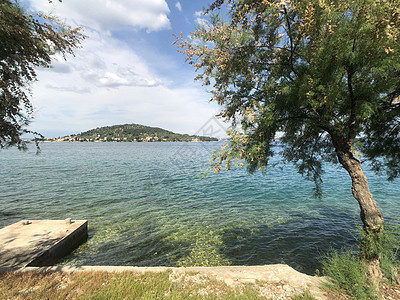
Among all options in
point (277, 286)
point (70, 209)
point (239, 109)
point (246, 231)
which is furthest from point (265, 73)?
point (70, 209)

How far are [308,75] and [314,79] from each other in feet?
0.82

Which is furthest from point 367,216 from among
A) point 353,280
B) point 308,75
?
point 308,75

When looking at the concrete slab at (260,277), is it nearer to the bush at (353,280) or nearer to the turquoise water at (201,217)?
the bush at (353,280)

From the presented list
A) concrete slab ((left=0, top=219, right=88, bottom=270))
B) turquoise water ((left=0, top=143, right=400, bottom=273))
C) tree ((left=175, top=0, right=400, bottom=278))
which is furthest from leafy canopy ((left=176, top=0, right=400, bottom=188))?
concrete slab ((left=0, top=219, right=88, bottom=270))

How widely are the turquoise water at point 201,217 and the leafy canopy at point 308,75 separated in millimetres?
3023

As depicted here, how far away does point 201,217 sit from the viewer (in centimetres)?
1403

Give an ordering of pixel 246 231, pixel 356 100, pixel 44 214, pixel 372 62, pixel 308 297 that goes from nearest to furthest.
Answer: pixel 372 62 < pixel 308 297 < pixel 356 100 < pixel 246 231 < pixel 44 214

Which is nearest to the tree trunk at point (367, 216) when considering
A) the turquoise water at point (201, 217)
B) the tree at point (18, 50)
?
the turquoise water at point (201, 217)

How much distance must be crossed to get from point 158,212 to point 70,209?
7445 millimetres

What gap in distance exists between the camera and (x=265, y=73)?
6.56 meters

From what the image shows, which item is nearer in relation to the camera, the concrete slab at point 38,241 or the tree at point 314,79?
the tree at point 314,79

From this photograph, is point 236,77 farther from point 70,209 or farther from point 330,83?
point 70,209

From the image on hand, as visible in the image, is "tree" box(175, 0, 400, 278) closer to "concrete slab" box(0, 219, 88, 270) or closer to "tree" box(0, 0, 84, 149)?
"tree" box(0, 0, 84, 149)

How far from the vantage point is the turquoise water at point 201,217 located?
928 centimetres
